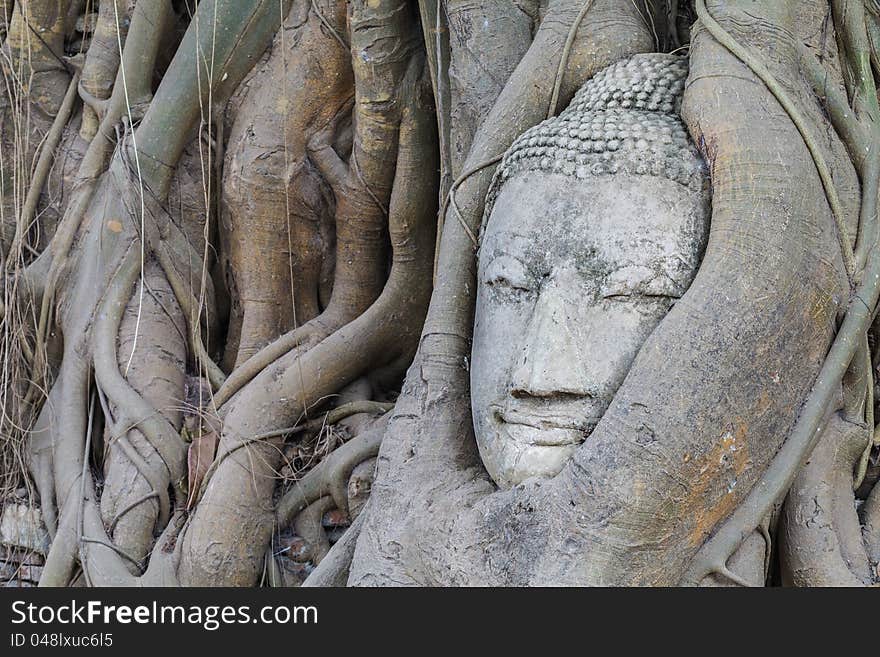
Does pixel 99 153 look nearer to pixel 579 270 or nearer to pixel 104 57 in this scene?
pixel 104 57

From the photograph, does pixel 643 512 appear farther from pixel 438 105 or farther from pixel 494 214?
pixel 438 105

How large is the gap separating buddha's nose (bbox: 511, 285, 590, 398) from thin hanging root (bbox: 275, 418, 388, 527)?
2.52ft

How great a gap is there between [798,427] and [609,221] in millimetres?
469

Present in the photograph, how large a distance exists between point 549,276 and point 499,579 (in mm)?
526

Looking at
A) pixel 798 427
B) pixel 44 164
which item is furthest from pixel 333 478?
pixel 44 164

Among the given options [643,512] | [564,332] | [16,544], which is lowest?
[16,544]

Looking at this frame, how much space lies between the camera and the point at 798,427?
2.05m

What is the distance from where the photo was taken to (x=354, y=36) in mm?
3043

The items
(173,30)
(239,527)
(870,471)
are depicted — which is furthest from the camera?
(173,30)

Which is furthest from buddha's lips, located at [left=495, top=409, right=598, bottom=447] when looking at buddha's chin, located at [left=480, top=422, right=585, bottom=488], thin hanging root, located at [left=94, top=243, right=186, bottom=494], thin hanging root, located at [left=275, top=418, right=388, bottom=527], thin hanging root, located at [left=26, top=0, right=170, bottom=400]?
thin hanging root, located at [left=26, top=0, right=170, bottom=400]

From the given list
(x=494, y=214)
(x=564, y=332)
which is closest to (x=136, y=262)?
(x=494, y=214)

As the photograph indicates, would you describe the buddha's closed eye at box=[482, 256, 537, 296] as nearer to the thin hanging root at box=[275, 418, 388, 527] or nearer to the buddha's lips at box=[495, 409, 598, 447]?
the buddha's lips at box=[495, 409, 598, 447]

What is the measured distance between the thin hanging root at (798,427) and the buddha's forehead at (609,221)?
25cm

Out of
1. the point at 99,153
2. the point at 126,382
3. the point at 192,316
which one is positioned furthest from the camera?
the point at 99,153
